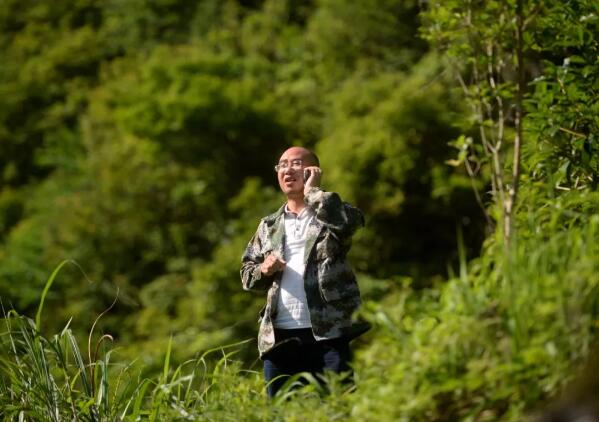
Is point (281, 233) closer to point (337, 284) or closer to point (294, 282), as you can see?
point (294, 282)

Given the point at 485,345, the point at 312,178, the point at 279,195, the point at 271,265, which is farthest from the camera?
the point at 279,195

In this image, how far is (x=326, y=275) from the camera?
406 centimetres

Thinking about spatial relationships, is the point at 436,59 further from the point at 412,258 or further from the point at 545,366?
the point at 545,366

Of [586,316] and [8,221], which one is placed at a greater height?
[586,316]

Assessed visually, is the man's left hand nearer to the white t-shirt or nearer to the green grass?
the white t-shirt

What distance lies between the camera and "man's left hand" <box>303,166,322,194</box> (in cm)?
418

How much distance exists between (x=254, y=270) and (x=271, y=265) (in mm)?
217

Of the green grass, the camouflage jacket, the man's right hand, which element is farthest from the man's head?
the green grass

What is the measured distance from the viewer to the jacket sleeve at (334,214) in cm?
406

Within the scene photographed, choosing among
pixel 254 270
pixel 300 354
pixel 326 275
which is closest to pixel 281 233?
pixel 254 270

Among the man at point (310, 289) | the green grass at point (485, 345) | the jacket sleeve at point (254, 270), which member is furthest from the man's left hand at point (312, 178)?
the green grass at point (485, 345)

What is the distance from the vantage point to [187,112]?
18.0 metres

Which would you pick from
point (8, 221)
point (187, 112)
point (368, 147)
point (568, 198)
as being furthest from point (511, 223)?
point (8, 221)

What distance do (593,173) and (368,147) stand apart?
10.6m
